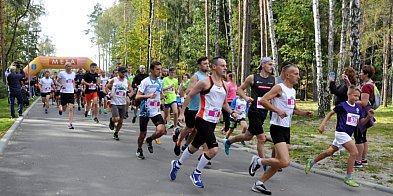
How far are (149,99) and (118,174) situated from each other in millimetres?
1975

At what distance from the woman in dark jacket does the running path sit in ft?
5.37

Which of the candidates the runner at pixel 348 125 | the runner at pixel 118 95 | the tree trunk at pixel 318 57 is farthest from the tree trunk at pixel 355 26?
the runner at pixel 118 95

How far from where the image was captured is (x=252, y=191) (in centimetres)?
616

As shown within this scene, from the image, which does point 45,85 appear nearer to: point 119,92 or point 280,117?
point 119,92

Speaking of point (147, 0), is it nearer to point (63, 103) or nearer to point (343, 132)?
point (63, 103)

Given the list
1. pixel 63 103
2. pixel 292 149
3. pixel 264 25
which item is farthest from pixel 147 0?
pixel 292 149

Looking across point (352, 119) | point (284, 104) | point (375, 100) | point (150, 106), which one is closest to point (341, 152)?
point (375, 100)

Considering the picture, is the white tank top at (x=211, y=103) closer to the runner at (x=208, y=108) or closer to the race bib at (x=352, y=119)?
the runner at (x=208, y=108)

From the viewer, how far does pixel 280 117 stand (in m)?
5.99

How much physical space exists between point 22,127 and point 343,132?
9.88 metres

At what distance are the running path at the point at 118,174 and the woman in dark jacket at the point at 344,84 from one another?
5.37 ft

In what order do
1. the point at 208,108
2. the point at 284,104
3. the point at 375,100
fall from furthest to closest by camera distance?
the point at 375,100 → the point at 208,108 → the point at 284,104

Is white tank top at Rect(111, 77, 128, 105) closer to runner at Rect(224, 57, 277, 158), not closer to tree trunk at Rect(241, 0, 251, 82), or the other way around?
runner at Rect(224, 57, 277, 158)

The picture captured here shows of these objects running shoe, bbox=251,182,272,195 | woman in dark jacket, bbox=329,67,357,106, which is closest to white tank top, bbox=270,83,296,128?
running shoe, bbox=251,182,272,195
